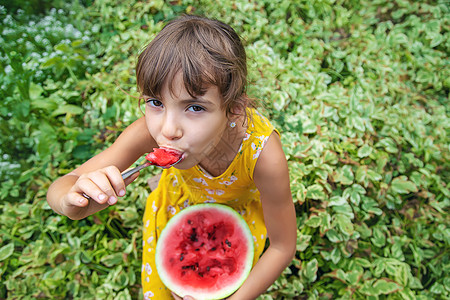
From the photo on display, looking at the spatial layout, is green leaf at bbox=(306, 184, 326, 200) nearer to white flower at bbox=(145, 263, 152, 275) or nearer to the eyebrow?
white flower at bbox=(145, 263, 152, 275)

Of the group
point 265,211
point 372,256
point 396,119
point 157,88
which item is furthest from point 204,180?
point 396,119

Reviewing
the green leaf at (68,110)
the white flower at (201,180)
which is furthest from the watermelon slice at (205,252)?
the green leaf at (68,110)

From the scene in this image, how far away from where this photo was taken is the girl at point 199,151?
1.14 m

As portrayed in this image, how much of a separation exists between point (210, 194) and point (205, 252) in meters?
0.29

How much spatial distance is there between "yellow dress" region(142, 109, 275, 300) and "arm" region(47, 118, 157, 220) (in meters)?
0.26

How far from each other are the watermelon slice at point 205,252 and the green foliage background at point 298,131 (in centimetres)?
47

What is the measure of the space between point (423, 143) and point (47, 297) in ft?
8.76

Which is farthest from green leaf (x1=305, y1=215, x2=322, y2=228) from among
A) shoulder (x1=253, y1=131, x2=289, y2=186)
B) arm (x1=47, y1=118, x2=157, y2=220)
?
arm (x1=47, y1=118, x2=157, y2=220)

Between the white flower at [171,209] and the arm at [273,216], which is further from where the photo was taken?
the white flower at [171,209]

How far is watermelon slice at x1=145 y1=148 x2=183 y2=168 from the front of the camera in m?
1.14

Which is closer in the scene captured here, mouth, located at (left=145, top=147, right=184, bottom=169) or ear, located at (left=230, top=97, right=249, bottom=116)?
mouth, located at (left=145, top=147, right=184, bottom=169)

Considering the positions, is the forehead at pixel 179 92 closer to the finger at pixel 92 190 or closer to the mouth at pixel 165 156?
the mouth at pixel 165 156

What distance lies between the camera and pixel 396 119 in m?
2.52

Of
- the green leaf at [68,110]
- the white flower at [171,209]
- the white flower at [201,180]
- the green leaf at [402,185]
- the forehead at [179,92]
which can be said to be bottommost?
the green leaf at [402,185]
